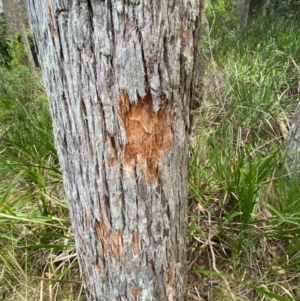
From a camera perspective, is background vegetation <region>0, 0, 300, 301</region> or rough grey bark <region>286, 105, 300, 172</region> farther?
rough grey bark <region>286, 105, 300, 172</region>

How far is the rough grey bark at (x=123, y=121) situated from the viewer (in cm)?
80

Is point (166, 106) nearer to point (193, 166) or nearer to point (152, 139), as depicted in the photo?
point (152, 139)

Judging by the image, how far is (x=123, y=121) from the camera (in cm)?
89

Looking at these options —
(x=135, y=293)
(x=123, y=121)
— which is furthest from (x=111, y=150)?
(x=135, y=293)

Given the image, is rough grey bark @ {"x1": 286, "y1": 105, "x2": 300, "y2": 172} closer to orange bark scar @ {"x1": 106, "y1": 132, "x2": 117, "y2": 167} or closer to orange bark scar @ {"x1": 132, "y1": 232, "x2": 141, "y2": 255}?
orange bark scar @ {"x1": 132, "y1": 232, "x2": 141, "y2": 255}

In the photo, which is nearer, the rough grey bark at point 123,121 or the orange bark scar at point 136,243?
the rough grey bark at point 123,121

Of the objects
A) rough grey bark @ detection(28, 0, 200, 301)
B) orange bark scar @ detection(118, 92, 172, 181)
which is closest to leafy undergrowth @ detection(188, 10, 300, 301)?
rough grey bark @ detection(28, 0, 200, 301)

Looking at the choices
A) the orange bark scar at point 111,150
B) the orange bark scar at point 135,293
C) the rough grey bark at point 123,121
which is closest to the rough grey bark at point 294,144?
the rough grey bark at point 123,121

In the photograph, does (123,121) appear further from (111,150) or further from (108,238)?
(108,238)

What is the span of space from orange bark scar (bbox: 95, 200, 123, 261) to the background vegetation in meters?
0.60

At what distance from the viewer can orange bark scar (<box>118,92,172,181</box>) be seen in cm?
88

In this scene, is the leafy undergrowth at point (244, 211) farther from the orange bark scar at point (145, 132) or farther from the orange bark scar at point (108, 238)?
the orange bark scar at point (145, 132)

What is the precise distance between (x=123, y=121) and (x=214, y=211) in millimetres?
1252

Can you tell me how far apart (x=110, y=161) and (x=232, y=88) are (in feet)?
7.57
